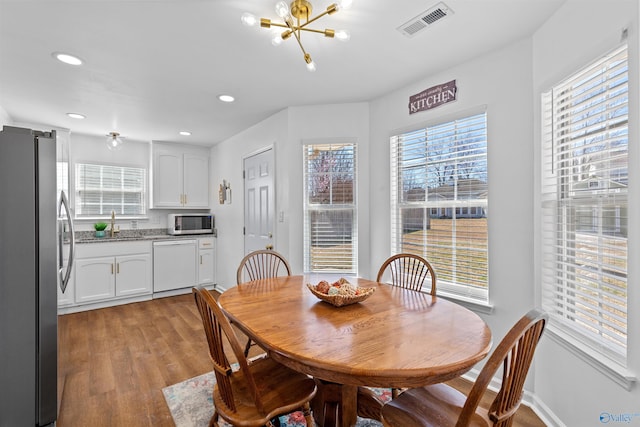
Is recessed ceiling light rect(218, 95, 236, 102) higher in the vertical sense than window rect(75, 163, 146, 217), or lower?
higher

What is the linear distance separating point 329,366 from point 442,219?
1828 millimetres

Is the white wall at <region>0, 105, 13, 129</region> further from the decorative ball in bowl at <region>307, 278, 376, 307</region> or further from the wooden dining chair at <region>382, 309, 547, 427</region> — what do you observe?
the wooden dining chair at <region>382, 309, 547, 427</region>

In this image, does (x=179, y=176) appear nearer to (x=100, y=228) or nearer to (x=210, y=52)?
(x=100, y=228)

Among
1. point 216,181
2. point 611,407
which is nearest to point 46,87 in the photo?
point 216,181

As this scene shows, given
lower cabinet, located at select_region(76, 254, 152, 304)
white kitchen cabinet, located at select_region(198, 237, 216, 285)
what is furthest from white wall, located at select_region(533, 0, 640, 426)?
lower cabinet, located at select_region(76, 254, 152, 304)

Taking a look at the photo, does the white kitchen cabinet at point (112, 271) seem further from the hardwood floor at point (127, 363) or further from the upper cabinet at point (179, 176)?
the upper cabinet at point (179, 176)

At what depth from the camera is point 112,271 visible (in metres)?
4.03

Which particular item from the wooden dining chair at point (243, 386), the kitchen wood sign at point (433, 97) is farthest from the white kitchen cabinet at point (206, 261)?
the kitchen wood sign at point (433, 97)

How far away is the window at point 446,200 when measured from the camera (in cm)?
223

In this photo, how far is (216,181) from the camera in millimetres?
4895

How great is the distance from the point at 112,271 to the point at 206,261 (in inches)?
49.3

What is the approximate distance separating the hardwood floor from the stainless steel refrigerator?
276 millimetres

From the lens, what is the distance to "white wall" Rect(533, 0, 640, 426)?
1259 mm

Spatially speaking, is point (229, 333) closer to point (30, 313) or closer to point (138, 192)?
point (30, 313)
